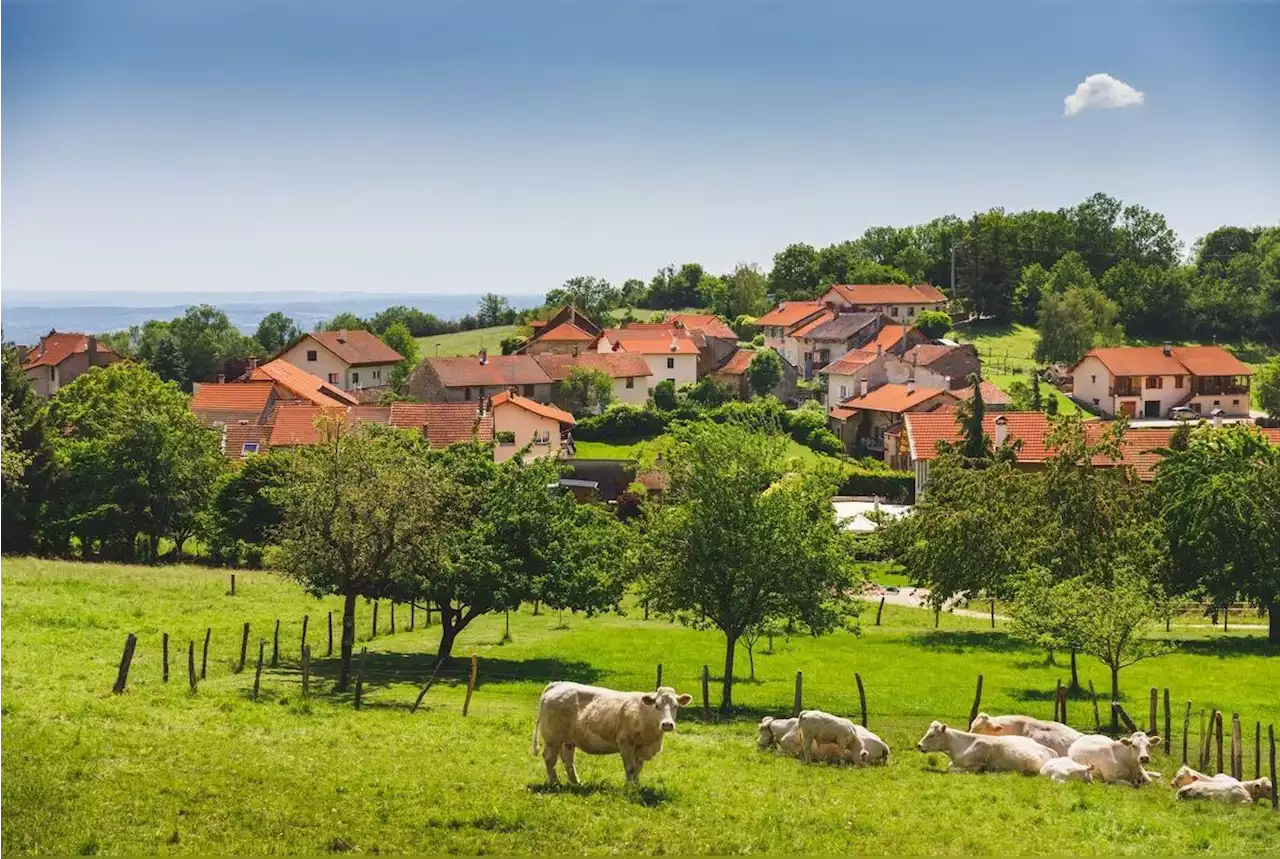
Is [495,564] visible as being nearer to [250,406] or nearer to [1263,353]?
[250,406]

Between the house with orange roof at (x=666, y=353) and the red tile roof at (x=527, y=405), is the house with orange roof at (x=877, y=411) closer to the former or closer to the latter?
the house with orange roof at (x=666, y=353)

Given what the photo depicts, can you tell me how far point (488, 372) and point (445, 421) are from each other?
23.4 metres

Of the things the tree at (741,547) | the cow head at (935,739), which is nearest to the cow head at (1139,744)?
the cow head at (935,739)

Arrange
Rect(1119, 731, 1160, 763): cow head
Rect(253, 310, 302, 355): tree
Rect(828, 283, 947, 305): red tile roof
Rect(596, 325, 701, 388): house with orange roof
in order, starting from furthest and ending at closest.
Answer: Rect(253, 310, 302, 355): tree < Rect(828, 283, 947, 305): red tile roof < Rect(596, 325, 701, 388): house with orange roof < Rect(1119, 731, 1160, 763): cow head

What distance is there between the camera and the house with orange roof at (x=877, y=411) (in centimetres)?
9256

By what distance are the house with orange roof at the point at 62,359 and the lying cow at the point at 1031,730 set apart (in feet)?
318

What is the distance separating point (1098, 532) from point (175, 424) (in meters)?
40.6

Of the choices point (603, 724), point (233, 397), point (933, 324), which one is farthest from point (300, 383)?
point (603, 724)

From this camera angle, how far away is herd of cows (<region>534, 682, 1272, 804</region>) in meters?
18.7

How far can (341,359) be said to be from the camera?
11225cm

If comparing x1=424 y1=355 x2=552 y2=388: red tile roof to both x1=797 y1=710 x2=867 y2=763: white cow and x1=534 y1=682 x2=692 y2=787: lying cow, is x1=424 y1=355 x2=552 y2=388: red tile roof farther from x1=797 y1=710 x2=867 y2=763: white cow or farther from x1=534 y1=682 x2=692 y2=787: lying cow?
x1=534 y1=682 x2=692 y2=787: lying cow

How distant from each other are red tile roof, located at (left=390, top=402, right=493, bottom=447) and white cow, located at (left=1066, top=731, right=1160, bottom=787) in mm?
57621

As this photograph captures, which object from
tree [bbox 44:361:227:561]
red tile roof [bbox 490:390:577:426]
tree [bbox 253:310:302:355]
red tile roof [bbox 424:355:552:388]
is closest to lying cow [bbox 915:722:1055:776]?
tree [bbox 44:361:227:561]

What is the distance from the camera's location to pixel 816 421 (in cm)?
9469
